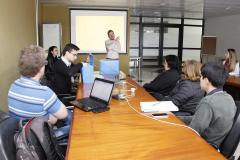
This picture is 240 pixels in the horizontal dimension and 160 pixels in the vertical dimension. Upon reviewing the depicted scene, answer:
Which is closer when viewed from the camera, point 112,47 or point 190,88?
point 190,88

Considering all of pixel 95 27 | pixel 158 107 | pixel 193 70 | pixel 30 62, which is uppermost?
pixel 95 27

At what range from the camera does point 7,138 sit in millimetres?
1329

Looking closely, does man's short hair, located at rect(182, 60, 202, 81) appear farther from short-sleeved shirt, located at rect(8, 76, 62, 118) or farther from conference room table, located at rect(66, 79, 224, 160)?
short-sleeved shirt, located at rect(8, 76, 62, 118)

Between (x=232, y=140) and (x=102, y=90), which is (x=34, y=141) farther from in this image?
(x=232, y=140)

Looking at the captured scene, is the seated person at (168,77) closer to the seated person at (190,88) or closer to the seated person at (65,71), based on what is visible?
the seated person at (190,88)

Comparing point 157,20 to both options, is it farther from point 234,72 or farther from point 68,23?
point 234,72

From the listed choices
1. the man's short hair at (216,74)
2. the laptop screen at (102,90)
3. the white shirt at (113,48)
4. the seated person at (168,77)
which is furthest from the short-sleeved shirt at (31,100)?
the white shirt at (113,48)

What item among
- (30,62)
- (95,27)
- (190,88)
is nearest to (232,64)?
(190,88)

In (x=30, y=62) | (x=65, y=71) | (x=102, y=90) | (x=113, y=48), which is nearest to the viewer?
(x=30, y=62)

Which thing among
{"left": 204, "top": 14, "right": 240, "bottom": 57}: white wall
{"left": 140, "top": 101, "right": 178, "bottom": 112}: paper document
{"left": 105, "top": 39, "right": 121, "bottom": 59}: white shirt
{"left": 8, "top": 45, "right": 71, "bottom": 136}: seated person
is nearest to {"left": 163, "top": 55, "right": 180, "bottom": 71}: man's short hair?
{"left": 140, "top": 101, "right": 178, "bottom": 112}: paper document

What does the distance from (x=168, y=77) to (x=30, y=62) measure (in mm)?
2202

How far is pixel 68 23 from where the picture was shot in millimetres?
7789

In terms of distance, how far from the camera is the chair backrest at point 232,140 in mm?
1721

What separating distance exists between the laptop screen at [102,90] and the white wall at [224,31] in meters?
8.09
